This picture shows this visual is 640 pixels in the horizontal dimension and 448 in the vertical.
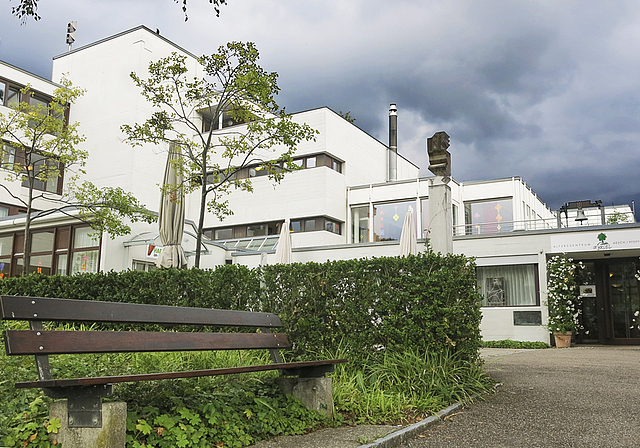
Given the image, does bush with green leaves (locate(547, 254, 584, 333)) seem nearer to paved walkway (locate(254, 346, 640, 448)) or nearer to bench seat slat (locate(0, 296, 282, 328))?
paved walkway (locate(254, 346, 640, 448))

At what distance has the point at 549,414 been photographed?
5.68 m

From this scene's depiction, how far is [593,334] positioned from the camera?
18.6 m

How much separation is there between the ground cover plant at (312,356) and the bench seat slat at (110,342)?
1.54 ft

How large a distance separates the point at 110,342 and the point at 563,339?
15.4m

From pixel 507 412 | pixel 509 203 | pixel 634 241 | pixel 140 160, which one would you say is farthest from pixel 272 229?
pixel 507 412

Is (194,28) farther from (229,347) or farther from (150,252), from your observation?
(150,252)

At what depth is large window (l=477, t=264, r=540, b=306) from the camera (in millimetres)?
17578

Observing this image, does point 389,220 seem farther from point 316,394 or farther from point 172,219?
point 316,394

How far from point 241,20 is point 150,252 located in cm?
1629

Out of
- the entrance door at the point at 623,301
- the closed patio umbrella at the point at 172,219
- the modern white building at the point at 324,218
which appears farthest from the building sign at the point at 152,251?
the entrance door at the point at 623,301

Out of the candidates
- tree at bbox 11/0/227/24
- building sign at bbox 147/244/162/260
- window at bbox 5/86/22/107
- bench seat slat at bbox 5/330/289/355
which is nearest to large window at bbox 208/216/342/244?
building sign at bbox 147/244/162/260

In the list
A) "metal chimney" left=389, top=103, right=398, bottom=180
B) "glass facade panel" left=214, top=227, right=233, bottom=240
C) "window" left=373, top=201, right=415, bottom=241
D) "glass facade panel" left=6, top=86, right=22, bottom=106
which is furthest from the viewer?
"metal chimney" left=389, top=103, right=398, bottom=180

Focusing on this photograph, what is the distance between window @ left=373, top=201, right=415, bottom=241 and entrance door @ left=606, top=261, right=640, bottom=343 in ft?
29.4

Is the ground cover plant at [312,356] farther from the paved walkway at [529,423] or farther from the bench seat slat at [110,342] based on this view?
the bench seat slat at [110,342]
